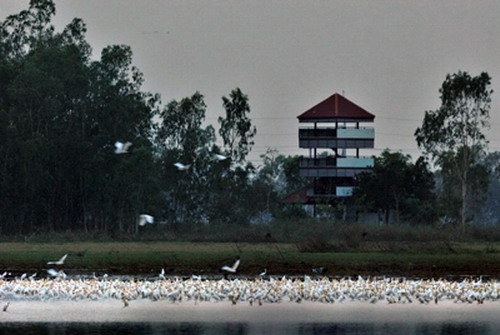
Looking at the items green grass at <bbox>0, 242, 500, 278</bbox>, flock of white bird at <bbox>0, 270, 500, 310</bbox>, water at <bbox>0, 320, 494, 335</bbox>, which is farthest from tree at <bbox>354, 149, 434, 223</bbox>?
water at <bbox>0, 320, 494, 335</bbox>

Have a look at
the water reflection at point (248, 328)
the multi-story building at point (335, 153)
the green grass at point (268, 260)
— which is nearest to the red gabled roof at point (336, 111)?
the multi-story building at point (335, 153)

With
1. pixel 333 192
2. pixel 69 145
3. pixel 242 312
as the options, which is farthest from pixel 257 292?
pixel 333 192

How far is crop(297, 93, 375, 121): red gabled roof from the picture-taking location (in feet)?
351

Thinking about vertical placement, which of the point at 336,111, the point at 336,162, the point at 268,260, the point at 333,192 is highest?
the point at 336,111

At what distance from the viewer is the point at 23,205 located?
276ft

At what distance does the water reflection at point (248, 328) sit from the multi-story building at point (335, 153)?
68162mm

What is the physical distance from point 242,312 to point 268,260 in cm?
1835

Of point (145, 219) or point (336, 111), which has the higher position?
point (336, 111)

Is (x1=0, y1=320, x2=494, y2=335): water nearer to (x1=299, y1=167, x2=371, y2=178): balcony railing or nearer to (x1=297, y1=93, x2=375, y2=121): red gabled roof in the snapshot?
(x1=299, y1=167, x2=371, y2=178): balcony railing

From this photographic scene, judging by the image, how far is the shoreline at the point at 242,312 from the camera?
34.3 m

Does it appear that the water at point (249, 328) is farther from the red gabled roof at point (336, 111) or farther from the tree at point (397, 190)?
the red gabled roof at point (336, 111)

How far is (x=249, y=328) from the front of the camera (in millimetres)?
32531

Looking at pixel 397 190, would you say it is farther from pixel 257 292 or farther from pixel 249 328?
pixel 249 328

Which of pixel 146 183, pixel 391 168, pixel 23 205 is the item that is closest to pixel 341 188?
pixel 391 168
